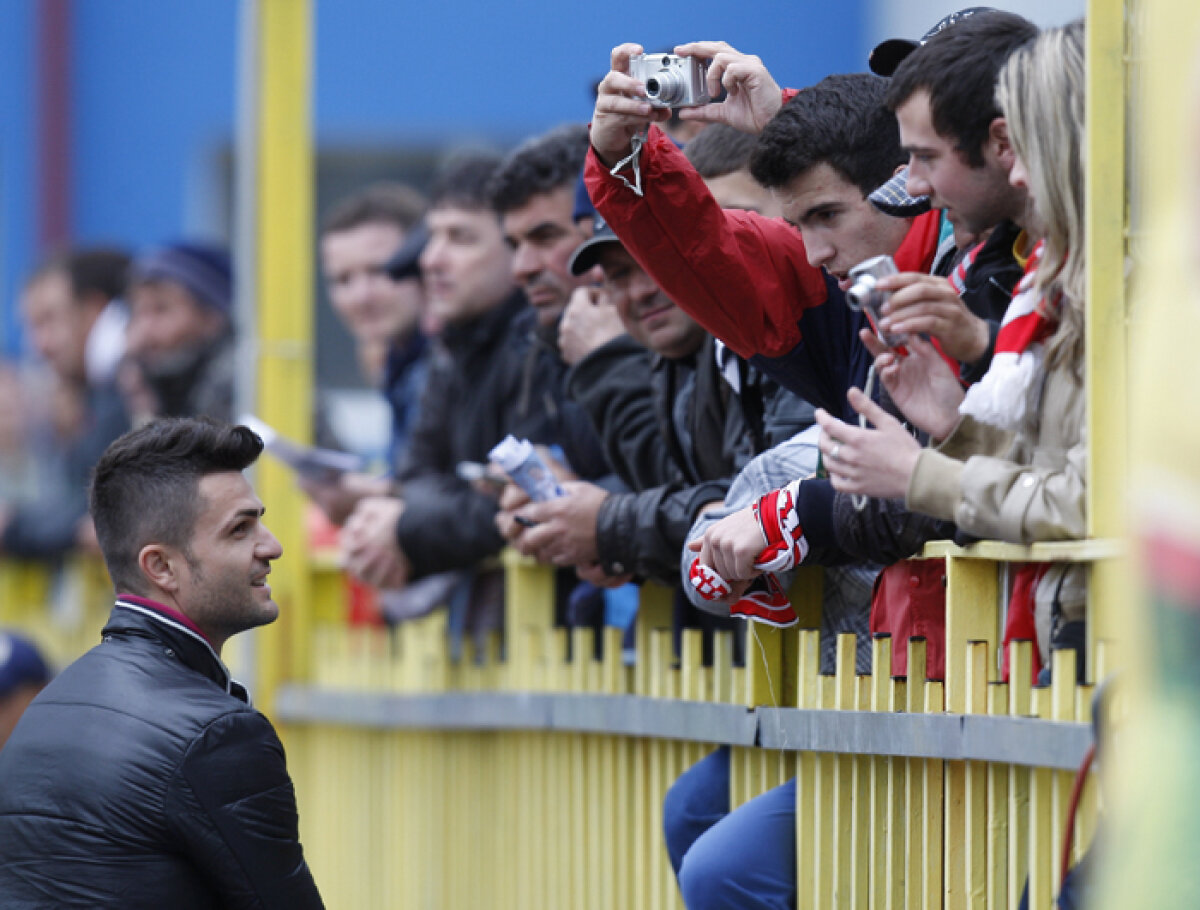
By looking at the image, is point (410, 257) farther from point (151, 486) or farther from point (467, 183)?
point (151, 486)

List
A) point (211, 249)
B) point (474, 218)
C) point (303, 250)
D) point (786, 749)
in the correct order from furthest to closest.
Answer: point (211, 249)
point (303, 250)
point (474, 218)
point (786, 749)

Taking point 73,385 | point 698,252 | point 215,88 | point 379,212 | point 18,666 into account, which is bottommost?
point 18,666

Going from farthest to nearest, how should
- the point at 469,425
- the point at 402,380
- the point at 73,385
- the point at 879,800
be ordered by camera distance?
the point at 73,385, the point at 402,380, the point at 469,425, the point at 879,800

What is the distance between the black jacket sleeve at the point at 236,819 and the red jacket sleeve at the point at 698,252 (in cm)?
133

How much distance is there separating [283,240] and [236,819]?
5.34 metres

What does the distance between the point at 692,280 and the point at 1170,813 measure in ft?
8.56

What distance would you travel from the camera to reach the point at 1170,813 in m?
2.23

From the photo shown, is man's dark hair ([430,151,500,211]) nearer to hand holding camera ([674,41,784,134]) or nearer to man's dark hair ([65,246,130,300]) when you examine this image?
hand holding camera ([674,41,784,134])

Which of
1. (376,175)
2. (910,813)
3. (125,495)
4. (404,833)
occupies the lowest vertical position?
(404,833)

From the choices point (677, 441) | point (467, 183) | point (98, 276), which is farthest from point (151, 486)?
point (98, 276)

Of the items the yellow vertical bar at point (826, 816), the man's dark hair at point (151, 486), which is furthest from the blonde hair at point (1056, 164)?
the man's dark hair at point (151, 486)

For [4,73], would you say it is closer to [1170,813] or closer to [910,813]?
[910,813]

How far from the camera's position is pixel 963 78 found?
421 centimetres

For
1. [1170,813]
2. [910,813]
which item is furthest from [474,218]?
[1170,813]
